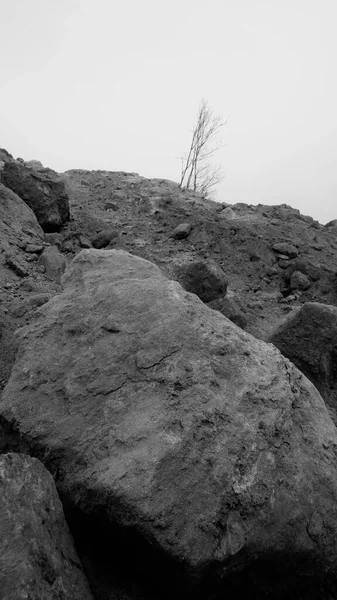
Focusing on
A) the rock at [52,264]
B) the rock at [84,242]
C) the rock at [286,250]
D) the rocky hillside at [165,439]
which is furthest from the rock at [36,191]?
the rock at [286,250]

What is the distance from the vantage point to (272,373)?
2166 millimetres

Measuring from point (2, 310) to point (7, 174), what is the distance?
2.68 meters

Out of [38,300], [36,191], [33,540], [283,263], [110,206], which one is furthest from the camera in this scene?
[110,206]

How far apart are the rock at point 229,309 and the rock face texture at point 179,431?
1.43 meters

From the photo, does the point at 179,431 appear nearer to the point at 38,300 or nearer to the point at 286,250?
the point at 38,300

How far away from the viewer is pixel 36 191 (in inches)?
205

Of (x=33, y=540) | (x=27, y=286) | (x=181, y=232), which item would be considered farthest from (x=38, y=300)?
(x=181, y=232)

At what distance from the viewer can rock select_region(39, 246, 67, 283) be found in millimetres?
4035

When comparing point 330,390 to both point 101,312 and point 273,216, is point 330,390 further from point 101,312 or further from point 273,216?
point 273,216

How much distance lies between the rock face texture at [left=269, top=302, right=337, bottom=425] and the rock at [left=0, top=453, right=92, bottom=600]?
2229 millimetres

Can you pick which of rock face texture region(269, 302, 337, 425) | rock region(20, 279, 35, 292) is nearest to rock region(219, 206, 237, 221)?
rock face texture region(269, 302, 337, 425)

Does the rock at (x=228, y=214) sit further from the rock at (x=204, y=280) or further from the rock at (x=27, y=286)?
the rock at (x=27, y=286)

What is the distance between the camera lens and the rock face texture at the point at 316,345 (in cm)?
331

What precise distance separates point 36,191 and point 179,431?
415cm
